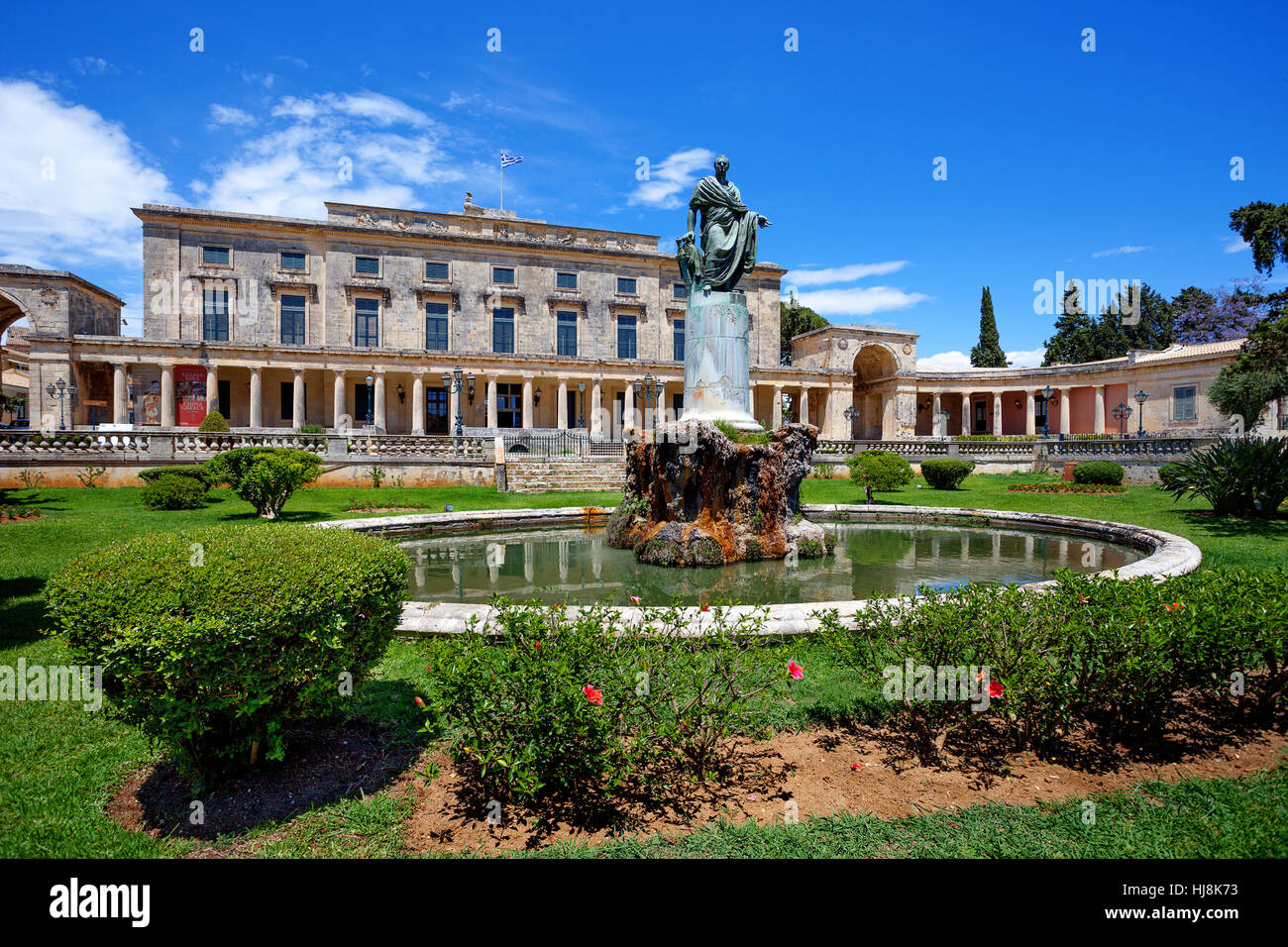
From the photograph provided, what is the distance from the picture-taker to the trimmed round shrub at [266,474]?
13469 millimetres

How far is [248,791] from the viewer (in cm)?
343

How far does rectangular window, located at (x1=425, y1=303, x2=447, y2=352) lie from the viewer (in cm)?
4422

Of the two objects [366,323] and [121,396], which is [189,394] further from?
[366,323]

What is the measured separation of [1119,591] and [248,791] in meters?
5.49

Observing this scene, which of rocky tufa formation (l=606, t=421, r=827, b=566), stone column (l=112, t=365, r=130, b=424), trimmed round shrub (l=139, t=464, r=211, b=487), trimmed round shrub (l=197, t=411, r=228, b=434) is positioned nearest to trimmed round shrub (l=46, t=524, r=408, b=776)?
rocky tufa formation (l=606, t=421, r=827, b=566)

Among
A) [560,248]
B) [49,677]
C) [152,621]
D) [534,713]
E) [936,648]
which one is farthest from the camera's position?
[560,248]

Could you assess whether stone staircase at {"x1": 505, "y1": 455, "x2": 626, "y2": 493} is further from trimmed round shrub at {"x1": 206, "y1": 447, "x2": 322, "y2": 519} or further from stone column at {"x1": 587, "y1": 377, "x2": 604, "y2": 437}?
stone column at {"x1": 587, "y1": 377, "x2": 604, "y2": 437}

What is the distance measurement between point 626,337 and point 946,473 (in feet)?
101

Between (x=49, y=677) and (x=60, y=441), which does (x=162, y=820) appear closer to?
(x=49, y=677)

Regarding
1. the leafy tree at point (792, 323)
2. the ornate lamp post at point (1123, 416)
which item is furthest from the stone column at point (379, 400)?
the ornate lamp post at point (1123, 416)

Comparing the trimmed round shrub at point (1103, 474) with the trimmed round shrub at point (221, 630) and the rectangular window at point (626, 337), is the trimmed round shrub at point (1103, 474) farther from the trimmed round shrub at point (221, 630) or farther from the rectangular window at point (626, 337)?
the rectangular window at point (626, 337)

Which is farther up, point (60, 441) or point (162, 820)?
point (60, 441)

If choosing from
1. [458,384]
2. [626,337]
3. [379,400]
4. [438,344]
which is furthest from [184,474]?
[626,337]
